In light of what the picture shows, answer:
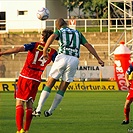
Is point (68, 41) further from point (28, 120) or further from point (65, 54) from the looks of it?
point (28, 120)

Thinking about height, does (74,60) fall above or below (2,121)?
above

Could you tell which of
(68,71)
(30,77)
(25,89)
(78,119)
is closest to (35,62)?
(30,77)

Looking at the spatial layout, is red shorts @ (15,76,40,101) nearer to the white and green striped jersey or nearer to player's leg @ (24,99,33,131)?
player's leg @ (24,99,33,131)

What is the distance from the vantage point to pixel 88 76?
3603 cm

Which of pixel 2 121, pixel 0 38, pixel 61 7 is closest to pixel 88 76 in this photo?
→ pixel 0 38

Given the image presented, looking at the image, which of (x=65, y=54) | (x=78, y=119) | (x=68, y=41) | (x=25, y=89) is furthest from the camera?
(x=78, y=119)

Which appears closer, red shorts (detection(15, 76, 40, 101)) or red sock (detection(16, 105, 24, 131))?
red sock (detection(16, 105, 24, 131))

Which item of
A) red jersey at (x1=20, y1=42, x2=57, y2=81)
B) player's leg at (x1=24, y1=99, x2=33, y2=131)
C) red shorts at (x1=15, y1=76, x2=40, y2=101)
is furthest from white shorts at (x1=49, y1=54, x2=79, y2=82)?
player's leg at (x1=24, y1=99, x2=33, y2=131)

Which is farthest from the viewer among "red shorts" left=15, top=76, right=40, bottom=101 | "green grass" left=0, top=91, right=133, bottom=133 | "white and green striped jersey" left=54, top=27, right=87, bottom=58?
"green grass" left=0, top=91, right=133, bottom=133

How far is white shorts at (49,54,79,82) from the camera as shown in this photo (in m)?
14.9

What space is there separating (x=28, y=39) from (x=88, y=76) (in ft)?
49.8

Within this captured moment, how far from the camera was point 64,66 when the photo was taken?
14930 millimetres

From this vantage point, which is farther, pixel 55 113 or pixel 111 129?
pixel 55 113

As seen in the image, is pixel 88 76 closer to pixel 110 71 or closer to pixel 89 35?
pixel 110 71
